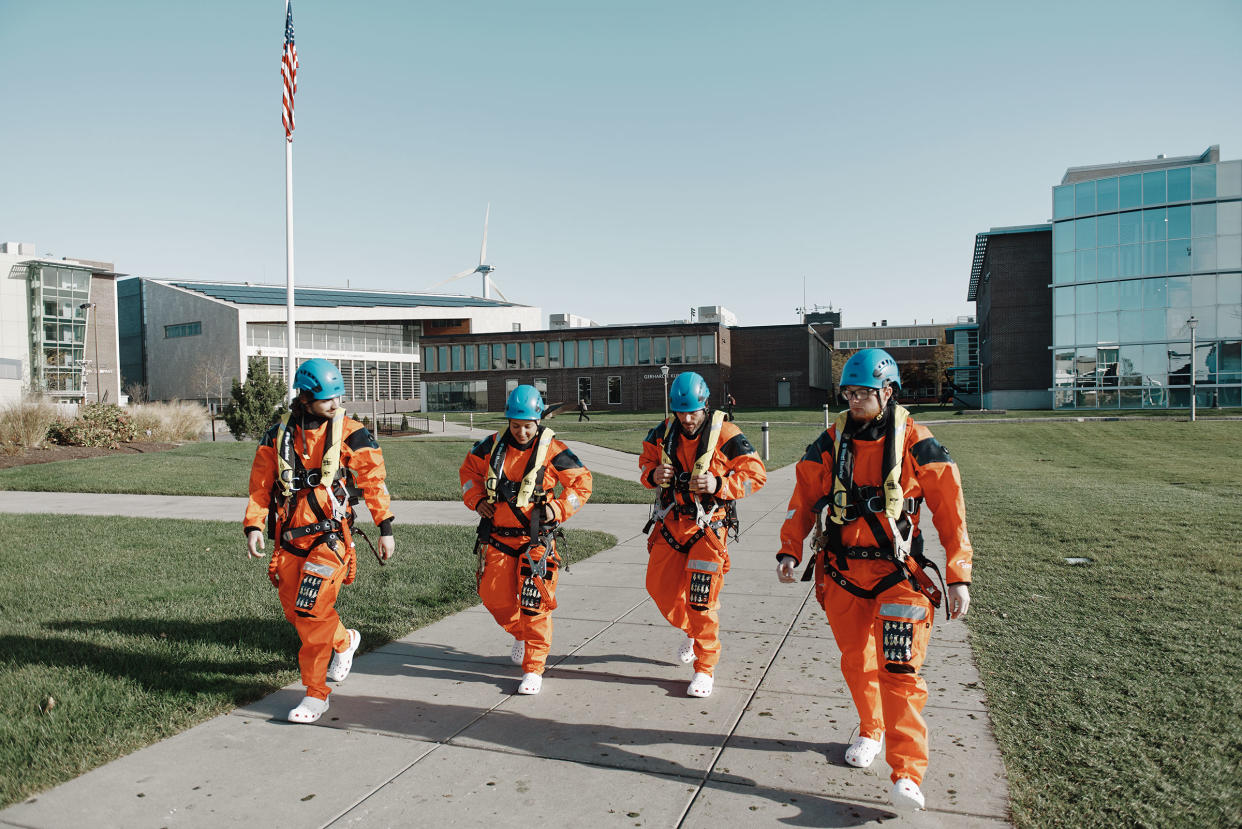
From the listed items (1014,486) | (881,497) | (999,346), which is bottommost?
(1014,486)

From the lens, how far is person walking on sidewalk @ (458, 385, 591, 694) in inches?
196

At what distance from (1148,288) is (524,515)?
4940cm

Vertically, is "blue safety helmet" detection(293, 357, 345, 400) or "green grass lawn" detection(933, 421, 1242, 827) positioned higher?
"blue safety helmet" detection(293, 357, 345, 400)

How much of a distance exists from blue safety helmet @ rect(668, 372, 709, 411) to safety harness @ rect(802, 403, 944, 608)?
135cm

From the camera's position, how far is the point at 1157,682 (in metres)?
4.72

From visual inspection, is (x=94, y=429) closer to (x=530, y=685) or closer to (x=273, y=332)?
(x=530, y=685)

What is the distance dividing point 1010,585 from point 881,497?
457 centimetres

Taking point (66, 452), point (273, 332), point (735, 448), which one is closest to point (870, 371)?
point (735, 448)

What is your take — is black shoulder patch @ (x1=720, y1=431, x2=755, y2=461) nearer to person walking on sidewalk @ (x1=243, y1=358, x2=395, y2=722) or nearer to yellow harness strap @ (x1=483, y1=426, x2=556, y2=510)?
yellow harness strap @ (x1=483, y1=426, x2=556, y2=510)

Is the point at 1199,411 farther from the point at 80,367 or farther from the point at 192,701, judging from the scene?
the point at 80,367

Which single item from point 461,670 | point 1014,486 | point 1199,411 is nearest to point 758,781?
point 461,670

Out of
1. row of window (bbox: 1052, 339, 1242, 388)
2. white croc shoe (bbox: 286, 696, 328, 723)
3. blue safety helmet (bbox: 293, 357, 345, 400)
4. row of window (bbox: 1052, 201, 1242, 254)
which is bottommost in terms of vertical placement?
white croc shoe (bbox: 286, 696, 328, 723)

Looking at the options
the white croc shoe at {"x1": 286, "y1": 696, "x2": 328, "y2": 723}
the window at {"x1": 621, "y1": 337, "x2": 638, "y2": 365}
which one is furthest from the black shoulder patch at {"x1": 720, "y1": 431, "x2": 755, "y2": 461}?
the window at {"x1": 621, "y1": 337, "x2": 638, "y2": 365}

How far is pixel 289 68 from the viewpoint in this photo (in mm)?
13508
